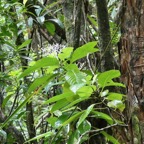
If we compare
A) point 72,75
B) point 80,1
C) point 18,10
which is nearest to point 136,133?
point 72,75

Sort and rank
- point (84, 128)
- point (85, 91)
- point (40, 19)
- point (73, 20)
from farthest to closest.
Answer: point (40, 19)
point (73, 20)
point (84, 128)
point (85, 91)

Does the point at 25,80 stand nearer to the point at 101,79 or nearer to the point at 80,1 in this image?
the point at 80,1

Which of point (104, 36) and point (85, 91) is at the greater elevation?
point (104, 36)

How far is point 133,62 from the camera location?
3.19 feet

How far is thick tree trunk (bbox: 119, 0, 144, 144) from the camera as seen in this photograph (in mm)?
927

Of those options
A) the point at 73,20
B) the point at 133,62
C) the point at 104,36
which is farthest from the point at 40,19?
the point at 133,62

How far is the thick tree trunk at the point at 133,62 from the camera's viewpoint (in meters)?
0.93

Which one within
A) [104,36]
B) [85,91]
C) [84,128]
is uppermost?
[104,36]

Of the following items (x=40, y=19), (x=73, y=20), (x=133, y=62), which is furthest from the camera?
(x=40, y=19)

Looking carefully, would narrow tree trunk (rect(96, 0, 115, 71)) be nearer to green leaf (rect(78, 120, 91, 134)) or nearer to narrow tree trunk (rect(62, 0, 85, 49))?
narrow tree trunk (rect(62, 0, 85, 49))

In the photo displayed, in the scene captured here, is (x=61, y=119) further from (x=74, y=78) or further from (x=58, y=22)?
(x=58, y=22)

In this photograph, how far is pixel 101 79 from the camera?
732mm

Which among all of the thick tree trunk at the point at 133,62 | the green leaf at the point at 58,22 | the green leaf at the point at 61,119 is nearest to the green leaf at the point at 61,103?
the green leaf at the point at 61,119

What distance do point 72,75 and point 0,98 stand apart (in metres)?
1.15
